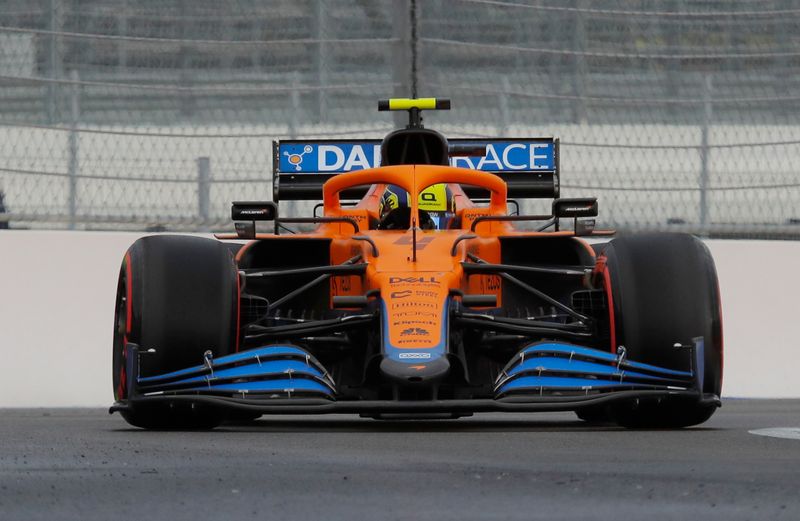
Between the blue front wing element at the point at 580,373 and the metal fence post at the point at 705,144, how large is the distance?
3842 mm

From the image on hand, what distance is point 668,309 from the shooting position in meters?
7.72

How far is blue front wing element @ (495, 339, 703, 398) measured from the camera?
7.47 meters

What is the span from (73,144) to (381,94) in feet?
6.62

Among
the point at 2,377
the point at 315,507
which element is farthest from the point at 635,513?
the point at 2,377

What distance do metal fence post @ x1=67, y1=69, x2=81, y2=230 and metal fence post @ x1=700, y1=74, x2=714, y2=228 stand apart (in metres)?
4.06

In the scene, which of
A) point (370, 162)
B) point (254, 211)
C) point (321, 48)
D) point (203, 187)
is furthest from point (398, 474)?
point (321, 48)

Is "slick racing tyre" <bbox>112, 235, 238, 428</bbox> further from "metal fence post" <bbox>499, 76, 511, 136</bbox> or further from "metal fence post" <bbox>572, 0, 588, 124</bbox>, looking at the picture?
"metal fence post" <bbox>572, 0, 588, 124</bbox>

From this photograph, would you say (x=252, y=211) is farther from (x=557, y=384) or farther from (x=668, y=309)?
(x=668, y=309)

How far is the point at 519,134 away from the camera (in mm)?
11383

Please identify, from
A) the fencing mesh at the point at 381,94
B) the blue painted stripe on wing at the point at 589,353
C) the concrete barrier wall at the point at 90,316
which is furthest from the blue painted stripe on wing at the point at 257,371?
the fencing mesh at the point at 381,94

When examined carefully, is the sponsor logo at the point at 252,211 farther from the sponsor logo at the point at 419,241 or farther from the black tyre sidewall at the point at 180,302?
the sponsor logo at the point at 419,241

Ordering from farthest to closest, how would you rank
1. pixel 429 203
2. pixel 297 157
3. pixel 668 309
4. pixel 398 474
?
pixel 297 157 < pixel 429 203 < pixel 668 309 < pixel 398 474

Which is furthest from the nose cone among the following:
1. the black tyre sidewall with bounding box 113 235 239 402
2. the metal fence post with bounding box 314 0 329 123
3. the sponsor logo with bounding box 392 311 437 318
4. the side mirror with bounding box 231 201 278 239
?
the metal fence post with bounding box 314 0 329 123

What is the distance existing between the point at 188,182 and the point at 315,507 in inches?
278
